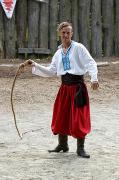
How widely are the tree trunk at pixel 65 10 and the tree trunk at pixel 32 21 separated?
621mm

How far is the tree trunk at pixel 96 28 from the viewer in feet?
51.0

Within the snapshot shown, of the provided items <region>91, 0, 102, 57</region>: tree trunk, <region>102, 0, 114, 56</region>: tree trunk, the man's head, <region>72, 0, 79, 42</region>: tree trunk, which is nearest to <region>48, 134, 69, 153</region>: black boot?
the man's head

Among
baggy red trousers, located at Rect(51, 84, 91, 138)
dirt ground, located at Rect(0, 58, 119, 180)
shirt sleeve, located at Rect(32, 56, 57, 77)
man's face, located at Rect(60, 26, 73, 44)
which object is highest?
man's face, located at Rect(60, 26, 73, 44)

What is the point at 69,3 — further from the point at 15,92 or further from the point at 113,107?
the point at 113,107

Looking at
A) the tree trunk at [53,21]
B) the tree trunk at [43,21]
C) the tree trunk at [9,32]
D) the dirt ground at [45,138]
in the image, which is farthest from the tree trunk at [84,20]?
the dirt ground at [45,138]

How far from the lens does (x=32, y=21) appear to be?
1492 centimetres

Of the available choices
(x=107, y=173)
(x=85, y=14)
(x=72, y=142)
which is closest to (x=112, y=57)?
(x=85, y=14)

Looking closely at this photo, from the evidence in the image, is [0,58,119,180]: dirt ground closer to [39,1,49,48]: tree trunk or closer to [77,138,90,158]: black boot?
[77,138,90,158]: black boot

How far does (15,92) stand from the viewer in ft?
37.8

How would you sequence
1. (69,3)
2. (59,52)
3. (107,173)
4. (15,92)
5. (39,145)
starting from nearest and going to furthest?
(107,173), (59,52), (39,145), (15,92), (69,3)

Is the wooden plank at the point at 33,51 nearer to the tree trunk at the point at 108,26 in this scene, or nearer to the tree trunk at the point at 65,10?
the tree trunk at the point at 65,10

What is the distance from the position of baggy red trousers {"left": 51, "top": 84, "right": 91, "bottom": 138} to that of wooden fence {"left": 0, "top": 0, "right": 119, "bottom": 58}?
799 cm

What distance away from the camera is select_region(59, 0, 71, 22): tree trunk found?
1519cm

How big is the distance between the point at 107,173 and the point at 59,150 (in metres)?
1.09
